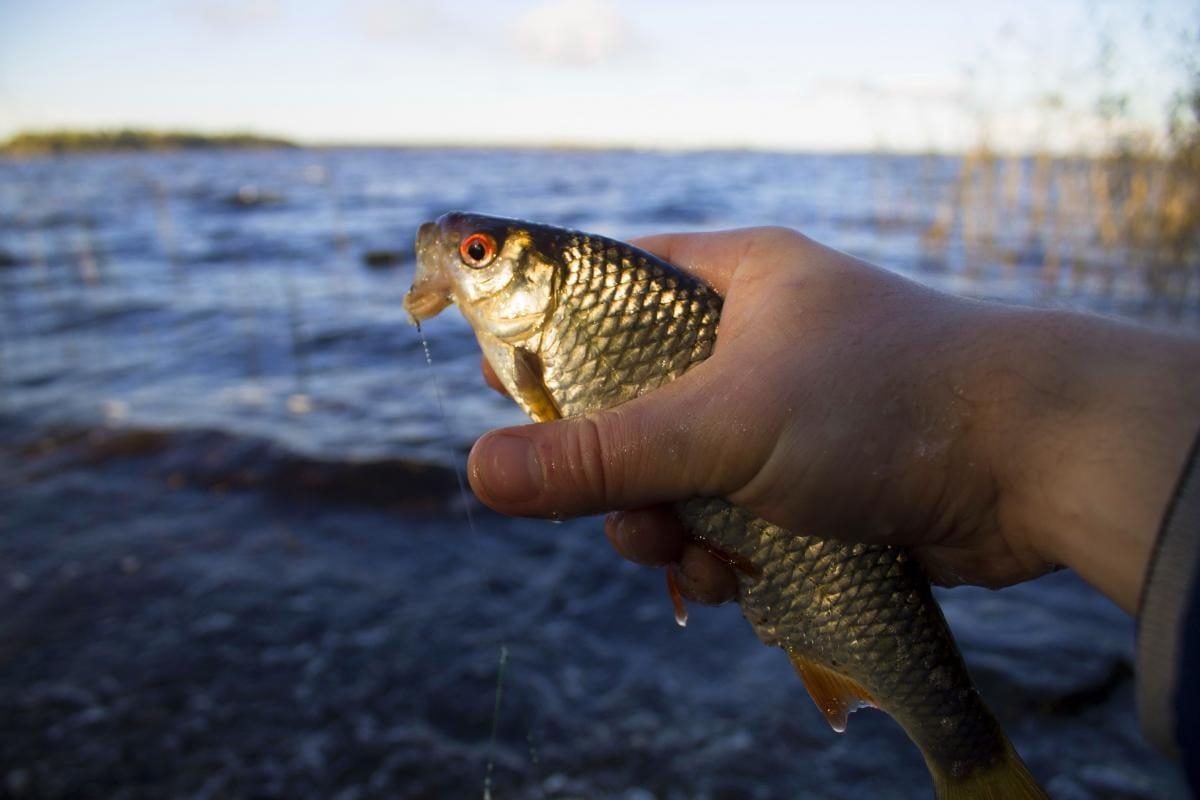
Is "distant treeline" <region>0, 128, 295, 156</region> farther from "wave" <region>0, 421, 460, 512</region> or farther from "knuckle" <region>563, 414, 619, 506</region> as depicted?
"knuckle" <region>563, 414, 619, 506</region>

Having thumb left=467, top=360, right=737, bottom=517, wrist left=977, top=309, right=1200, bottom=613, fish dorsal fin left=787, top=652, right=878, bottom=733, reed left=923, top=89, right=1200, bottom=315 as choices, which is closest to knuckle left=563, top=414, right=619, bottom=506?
thumb left=467, top=360, right=737, bottom=517

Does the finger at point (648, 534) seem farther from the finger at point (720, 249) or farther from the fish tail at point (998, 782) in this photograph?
the fish tail at point (998, 782)

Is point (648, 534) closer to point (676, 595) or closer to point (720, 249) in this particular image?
point (676, 595)

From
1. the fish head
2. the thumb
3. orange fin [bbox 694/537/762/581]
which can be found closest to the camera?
the thumb

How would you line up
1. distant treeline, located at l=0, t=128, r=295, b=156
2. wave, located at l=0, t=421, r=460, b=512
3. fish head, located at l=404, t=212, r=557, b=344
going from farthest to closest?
distant treeline, located at l=0, t=128, r=295, b=156 → wave, located at l=0, t=421, r=460, b=512 → fish head, located at l=404, t=212, r=557, b=344

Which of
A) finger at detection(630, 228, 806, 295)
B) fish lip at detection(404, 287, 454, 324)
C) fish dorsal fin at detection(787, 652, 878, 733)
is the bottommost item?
fish dorsal fin at detection(787, 652, 878, 733)

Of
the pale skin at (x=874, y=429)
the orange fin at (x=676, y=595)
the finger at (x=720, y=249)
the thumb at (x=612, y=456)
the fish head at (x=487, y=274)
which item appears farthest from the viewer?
the orange fin at (x=676, y=595)

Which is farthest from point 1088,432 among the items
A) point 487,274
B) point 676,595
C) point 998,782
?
point 487,274

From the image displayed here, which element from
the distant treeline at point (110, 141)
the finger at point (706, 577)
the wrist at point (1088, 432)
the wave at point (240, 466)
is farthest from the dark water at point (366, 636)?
the distant treeline at point (110, 141)
